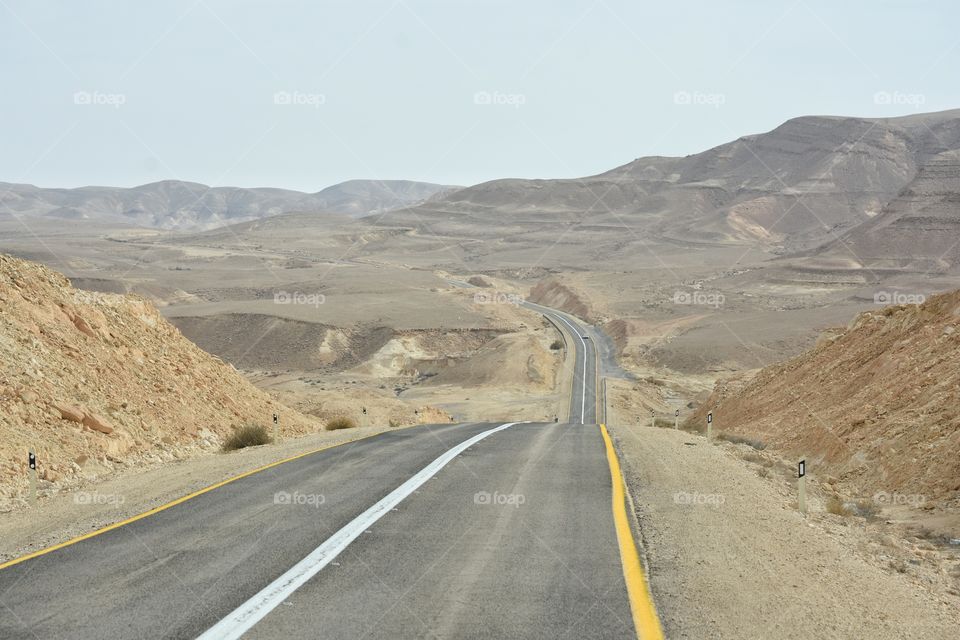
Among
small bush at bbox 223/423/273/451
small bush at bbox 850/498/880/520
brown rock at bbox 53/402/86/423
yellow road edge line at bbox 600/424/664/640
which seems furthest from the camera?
small bush at bbox 223/423/273/451

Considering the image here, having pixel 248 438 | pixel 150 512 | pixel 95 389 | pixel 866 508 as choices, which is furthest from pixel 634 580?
pixel 95 389

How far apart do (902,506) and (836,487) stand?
1948 mm

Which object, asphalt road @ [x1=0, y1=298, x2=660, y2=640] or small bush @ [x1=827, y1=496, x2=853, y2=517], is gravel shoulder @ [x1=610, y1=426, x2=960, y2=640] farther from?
asphalt road @ [x1=0, y1=298, x2=660, y2=640]

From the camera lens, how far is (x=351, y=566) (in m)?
7.99

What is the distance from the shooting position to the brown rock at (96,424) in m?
18.1

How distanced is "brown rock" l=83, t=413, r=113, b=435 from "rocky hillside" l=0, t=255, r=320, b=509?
0.02 m

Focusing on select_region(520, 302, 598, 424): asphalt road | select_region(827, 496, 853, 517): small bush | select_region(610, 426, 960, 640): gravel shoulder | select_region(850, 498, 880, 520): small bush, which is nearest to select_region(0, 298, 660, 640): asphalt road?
select_region(610, 426, 960, 640): gravel shoulder

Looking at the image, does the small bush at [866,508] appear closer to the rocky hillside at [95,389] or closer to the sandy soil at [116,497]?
the sandy soil at [116,497]

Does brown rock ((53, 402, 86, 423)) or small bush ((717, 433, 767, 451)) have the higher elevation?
brown rock ((53, 402, 86, 423))

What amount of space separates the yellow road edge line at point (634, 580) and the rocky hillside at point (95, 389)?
1008cm

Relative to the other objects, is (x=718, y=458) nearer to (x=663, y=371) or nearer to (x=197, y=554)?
(x=197, y=554)

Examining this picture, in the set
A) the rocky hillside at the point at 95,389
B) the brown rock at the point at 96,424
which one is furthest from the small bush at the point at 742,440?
the brown rock at the point at 96,424

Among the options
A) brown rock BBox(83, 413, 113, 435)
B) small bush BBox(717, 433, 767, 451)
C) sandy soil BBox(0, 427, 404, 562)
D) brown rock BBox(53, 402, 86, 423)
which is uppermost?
brown rock BBox(53, 402, 86, 423)

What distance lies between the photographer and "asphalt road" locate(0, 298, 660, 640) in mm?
6465
